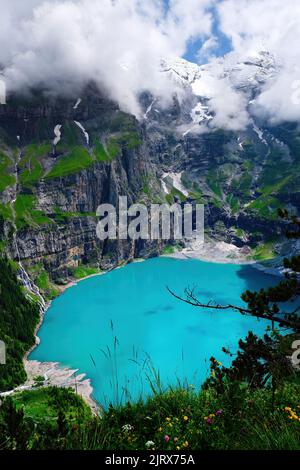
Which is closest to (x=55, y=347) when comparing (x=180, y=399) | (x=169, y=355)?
(x=169, y=355)

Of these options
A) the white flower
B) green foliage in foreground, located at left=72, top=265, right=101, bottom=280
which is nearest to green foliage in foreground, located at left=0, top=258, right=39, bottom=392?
green foliage in foreground, located at left=72, top=265, right=101, bottom=280

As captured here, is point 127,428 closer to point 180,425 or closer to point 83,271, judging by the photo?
point 180,425

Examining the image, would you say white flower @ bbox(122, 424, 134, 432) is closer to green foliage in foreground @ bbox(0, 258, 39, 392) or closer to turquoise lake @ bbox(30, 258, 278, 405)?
turquoise lake @ bbox(30, 258, 278, 405)

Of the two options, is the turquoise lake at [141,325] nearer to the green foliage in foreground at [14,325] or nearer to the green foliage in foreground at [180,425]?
the green foliage in foreground at [14,325]

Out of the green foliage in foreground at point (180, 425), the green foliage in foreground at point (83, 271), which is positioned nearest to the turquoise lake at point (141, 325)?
the green foliage in foreground at point (83, 271)

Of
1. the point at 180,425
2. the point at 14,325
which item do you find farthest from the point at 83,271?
the point at 180,425
